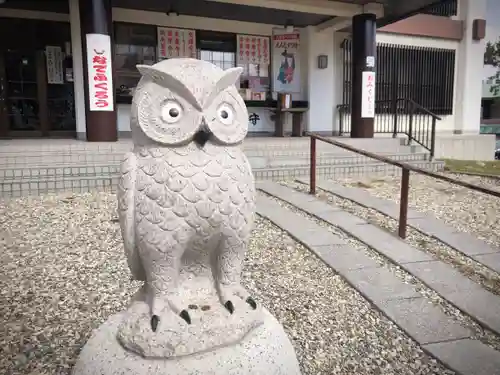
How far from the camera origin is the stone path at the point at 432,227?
3.94m

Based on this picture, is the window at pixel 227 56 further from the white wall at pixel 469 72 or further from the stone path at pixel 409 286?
the stone path at pixel 409 286

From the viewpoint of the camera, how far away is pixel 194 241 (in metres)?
1.63

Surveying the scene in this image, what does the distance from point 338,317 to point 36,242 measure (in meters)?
2.74

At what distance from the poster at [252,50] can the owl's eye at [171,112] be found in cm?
952

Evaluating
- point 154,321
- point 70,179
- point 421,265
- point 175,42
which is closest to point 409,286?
point 421,265

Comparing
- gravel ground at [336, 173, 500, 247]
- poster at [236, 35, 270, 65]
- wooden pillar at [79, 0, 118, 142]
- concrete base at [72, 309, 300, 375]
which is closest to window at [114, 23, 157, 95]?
poster at [236, 35, 270, 65]

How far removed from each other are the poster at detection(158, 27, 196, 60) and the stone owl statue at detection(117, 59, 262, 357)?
29.0 ft

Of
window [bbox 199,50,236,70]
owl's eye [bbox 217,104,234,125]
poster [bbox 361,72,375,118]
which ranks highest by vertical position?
window [bbox 199,50,236,70]

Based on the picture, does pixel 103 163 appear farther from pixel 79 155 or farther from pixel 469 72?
pixel 469 72

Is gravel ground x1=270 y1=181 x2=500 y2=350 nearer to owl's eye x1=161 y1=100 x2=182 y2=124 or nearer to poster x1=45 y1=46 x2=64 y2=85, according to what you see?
owl's eye x1=161 y1=100 x2=182 y2=124

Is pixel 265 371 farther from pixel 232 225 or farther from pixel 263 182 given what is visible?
pixel 263 182

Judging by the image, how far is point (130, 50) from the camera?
9.68 meters

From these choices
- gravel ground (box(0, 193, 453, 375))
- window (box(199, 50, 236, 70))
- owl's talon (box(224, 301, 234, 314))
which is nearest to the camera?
owl's talon (box(224, 301, 234, 314))

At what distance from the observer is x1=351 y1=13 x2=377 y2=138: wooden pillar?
924 centimetres
